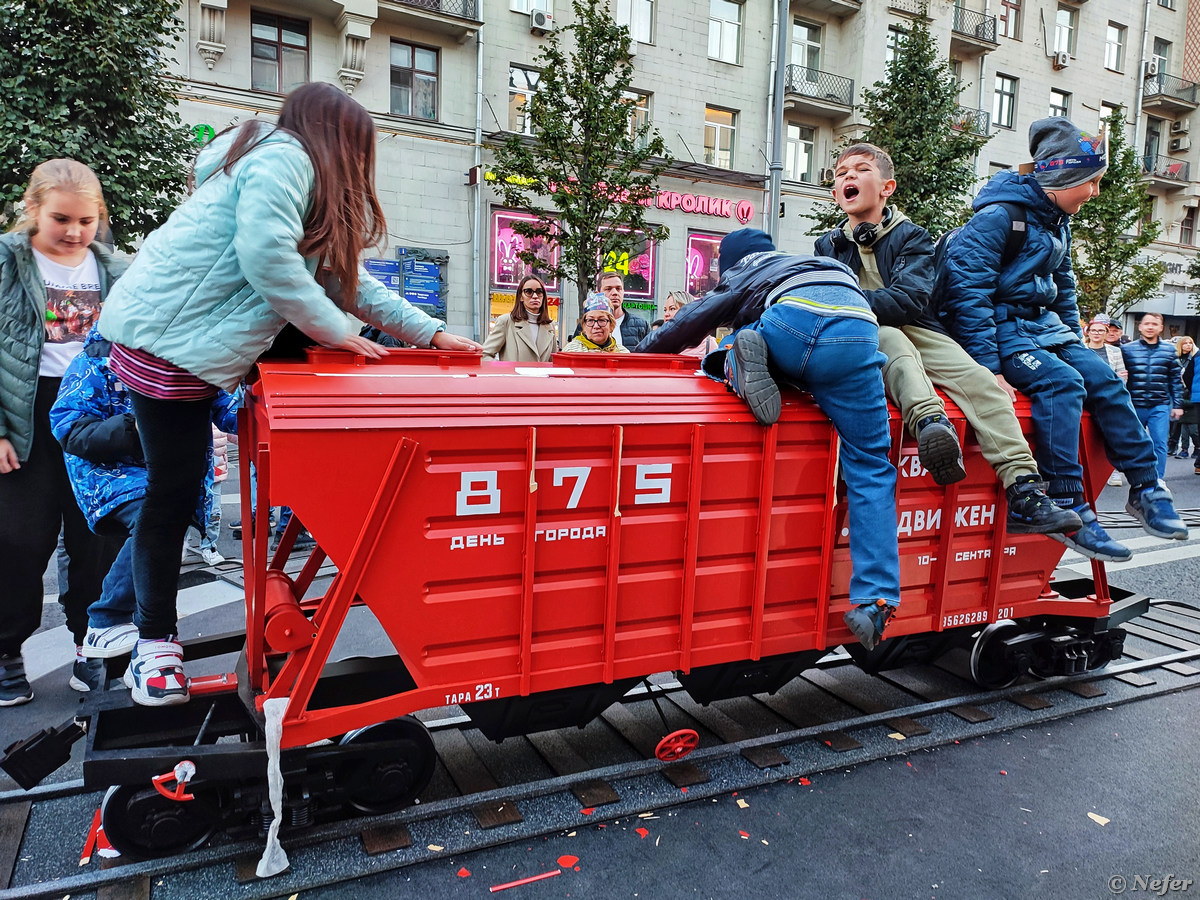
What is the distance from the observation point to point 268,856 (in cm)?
276

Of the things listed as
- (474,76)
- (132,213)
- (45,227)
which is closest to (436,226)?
(474,76)

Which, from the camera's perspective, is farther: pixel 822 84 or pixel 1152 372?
pixel 822 84

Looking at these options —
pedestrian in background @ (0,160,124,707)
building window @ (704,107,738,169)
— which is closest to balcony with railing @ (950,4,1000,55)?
building window @ (704,107,738,169)

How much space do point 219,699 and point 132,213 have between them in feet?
36.5

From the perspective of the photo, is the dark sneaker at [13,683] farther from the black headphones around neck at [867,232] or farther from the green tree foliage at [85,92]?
the green tree foliage at [85,92]

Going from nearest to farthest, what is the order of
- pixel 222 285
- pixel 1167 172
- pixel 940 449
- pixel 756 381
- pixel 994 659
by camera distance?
pixel 222 285
pixel 756 381
pixel 940 449
pixel 994 659
pixel 1167 172

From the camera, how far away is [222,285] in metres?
2.74

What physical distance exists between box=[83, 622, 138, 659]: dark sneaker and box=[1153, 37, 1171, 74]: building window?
46363 millimetres

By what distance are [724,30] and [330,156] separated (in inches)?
1020

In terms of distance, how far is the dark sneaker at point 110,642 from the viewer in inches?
143

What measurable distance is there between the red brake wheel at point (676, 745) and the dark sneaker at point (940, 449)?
1.59 meters

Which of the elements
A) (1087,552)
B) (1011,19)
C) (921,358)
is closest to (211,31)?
(921,358)

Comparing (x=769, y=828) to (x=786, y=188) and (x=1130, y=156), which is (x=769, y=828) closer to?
(x=786, y=188)

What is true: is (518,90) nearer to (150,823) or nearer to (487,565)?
(487,565)
